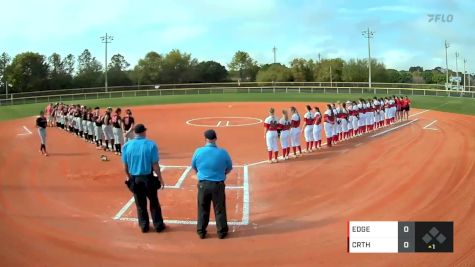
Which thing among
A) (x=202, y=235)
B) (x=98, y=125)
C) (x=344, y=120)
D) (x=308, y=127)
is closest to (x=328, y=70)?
(x=344, y=120)

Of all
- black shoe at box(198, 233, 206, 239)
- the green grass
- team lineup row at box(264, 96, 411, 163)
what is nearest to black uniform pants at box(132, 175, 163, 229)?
black shoe at box(198, 233, 206, 239)

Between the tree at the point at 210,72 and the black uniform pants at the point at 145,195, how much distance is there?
267 feet

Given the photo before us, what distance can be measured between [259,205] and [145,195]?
2.93 metres

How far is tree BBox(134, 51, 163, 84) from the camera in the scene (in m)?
85.9

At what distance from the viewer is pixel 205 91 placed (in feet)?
184

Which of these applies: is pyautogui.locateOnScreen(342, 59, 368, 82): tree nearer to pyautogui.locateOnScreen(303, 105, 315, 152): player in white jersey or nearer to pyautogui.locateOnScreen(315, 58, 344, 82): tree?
pyautogui.locateOnScreen(315, 58, 344, 82): tree

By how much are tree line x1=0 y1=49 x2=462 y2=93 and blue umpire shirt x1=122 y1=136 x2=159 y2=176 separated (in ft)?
238

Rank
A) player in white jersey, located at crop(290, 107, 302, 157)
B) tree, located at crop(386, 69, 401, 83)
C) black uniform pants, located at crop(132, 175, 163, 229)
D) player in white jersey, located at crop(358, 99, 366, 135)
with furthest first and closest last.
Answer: tree, located at crop(386, 69, 401, 83)
player in white jersey, located at crop(358, 99, 366, 135)
player in white jersey, located at crop(290, 107, 302, 157)
black uniform pants, located at crop(132, 175, 163, 229)

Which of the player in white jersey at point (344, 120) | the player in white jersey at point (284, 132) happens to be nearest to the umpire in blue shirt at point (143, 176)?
the player in white jersey at point (284, 132)

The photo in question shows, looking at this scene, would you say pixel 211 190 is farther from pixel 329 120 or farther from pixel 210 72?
pixel 210 72

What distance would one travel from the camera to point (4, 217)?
30.4 feet

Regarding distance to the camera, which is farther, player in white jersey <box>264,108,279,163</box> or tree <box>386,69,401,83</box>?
tree <box>386,69,401,83</box>

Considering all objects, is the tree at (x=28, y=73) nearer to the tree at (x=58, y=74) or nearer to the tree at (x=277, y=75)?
the tree at (x=58, y=74)

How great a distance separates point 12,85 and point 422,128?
67.7 meters
